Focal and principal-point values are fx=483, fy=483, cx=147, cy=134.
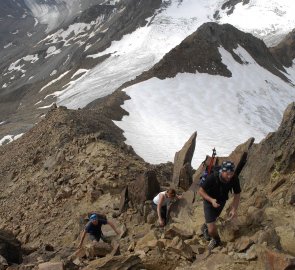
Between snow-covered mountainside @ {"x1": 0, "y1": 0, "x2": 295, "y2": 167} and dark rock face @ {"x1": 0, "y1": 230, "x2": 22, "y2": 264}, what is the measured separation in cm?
1566

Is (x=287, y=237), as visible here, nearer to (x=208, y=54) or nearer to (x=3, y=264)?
(x=3, y=264)

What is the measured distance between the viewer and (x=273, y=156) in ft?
45.6

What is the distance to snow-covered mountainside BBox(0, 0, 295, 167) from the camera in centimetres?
3666

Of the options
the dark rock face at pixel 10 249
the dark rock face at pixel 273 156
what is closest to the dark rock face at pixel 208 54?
the dark rock face at pixel 273 156

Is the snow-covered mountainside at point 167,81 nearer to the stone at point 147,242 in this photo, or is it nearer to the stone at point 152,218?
the stone at point 152,218

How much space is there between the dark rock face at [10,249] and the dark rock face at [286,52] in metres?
66.5

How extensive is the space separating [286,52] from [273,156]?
6955cm

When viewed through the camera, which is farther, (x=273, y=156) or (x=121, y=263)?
(x=273, y=156)

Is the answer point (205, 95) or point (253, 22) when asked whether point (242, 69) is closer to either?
point (205, 95)

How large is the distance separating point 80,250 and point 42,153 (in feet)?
44.7

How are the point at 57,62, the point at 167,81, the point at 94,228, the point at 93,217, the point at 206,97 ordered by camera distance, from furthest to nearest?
the point at 57,62, the point at 167,81, the point at 206,97, the point at 94,228, the point at 93,217

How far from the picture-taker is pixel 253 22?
4156 inches

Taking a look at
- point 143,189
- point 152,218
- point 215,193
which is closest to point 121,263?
point 215,193

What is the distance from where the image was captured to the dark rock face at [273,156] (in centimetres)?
1334
